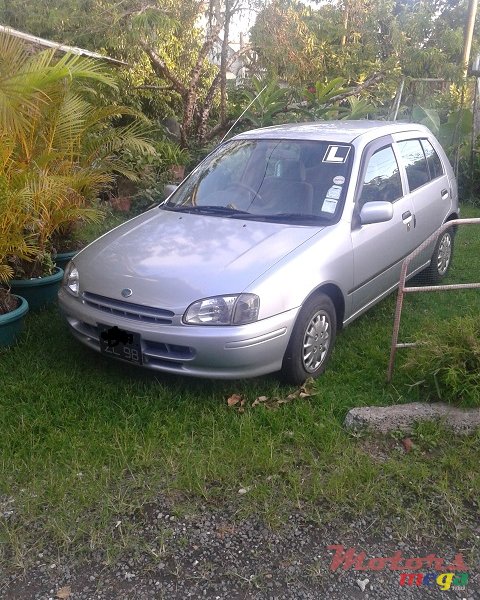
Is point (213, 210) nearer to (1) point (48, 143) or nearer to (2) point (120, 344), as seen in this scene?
(2) point (120, 344)

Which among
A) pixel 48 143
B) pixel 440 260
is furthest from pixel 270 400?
pixel 48 143

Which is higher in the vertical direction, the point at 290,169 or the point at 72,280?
the point at 290,169

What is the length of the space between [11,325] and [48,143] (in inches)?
64.8

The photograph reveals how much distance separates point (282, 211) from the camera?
4363 millimetres

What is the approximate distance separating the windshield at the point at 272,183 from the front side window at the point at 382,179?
0.23 m

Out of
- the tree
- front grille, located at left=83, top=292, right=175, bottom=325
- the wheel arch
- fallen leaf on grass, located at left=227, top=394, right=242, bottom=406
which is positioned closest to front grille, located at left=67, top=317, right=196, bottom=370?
front grille, located at left=83, top=292, right=175, bottom=325

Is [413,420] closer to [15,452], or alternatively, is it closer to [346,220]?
[346,220]

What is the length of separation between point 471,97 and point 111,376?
10908 mm

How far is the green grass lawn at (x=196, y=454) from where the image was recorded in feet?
9.50

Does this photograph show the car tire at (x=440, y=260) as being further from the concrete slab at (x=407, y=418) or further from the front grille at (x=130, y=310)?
the front grille at (x=130, y=310)

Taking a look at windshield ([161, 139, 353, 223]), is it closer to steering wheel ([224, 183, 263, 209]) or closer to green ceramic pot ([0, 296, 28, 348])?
steering wheel ([224, 183, 263, 209])

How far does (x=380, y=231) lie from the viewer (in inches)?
181

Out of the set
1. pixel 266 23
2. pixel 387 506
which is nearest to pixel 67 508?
pixel 387 506

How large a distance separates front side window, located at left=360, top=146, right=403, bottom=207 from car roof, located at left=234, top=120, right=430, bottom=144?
179mm
